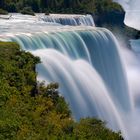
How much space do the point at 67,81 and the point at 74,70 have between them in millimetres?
2401

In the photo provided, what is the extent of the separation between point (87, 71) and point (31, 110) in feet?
40.1

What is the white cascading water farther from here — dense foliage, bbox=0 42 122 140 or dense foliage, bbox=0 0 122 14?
dense foliage, bbox=0 0 122 14

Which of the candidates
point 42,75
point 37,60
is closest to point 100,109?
point 42,75

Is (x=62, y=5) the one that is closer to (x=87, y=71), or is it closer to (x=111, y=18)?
(x=111, y=18)

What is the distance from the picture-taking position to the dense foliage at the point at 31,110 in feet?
57.1

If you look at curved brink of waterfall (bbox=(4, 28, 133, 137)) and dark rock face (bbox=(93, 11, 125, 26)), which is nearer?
curved brink of waterfall (bbox=(4, 28, 133, 137))

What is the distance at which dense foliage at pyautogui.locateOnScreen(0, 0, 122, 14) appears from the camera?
65744mm

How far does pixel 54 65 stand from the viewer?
1069 inches

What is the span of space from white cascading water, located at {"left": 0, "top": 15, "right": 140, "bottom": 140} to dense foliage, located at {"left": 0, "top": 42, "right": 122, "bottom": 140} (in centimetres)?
305

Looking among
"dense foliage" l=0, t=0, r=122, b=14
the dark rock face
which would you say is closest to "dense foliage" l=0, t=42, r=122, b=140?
"dense foliage" l=0, t=0, r=122, b=14

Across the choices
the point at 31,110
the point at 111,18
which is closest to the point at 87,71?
the point at 31,110

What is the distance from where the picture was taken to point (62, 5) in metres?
75.4

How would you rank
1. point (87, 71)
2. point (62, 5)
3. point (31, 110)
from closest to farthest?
point (31, 110)
point (87, 71)
point (62, 5)

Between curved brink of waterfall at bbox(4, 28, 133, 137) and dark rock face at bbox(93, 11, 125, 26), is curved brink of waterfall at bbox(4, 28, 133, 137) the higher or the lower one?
the higher one
